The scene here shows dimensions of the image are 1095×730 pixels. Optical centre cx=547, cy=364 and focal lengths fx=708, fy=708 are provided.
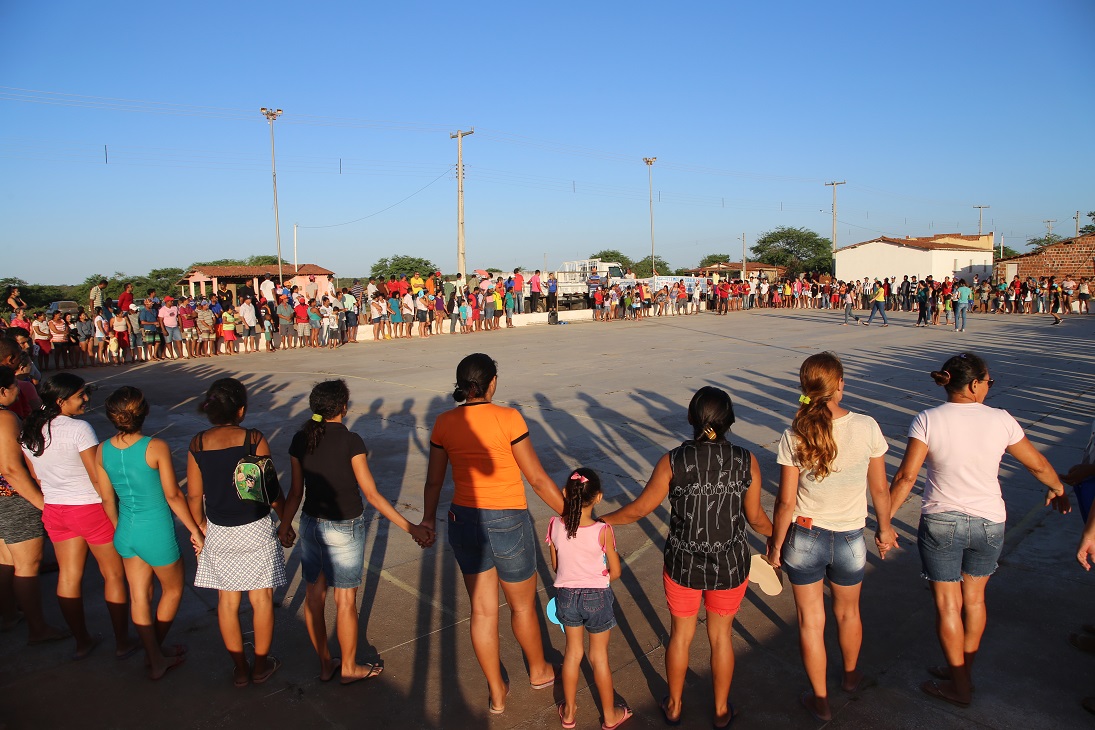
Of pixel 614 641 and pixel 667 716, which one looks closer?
pixel 667 716

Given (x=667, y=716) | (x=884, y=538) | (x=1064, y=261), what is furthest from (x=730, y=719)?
(x=1064, y=261)

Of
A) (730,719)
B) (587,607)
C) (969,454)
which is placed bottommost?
(730,719)

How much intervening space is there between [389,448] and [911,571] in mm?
5548

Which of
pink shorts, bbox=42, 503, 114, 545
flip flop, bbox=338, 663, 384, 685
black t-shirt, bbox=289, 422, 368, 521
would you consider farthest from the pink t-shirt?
pink shorts, bbox=42, 503, 114, 545

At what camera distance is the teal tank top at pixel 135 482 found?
3.38m

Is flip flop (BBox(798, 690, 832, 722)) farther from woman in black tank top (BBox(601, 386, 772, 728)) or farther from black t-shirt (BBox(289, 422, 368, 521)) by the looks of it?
black t-shirt (BBox(289, 422, 368, 521))

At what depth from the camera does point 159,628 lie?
363 cm

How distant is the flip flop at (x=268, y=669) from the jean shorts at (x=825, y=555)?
255 cm

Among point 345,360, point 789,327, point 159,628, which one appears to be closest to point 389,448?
point 159,628

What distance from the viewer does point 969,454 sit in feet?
10.3

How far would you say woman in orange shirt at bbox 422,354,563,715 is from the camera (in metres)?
3.18

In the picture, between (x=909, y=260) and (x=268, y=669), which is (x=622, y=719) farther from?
(x=909, y=260)

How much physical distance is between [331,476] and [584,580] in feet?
4.16

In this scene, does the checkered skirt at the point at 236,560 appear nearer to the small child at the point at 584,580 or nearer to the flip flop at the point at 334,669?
the flip flop at the point at 334,669
